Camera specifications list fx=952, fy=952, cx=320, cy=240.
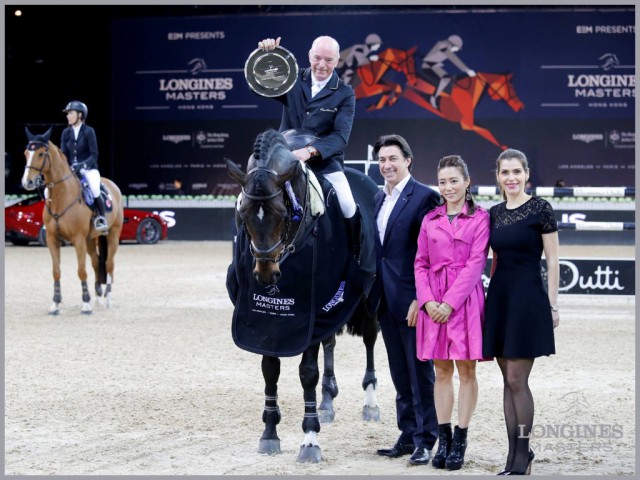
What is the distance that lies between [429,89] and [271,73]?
19209mm

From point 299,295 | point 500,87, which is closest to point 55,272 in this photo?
point 299,295

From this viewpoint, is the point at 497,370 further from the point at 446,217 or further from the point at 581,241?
the point at 581,241

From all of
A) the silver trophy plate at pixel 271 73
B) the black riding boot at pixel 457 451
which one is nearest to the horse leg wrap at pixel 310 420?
the black riding boot at pixel 457 451

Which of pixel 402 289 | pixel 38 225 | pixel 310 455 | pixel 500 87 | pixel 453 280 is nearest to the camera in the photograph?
pixel 453 280

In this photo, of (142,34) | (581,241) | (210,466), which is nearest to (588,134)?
(581,241)

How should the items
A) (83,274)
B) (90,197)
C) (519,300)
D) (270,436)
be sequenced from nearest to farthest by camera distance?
(519,300), (270,436), (83,274), (90,197)

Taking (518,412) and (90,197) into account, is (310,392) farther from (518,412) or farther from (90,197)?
(90,197)

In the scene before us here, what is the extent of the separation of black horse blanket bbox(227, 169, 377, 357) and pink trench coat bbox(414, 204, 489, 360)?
0.66 meters

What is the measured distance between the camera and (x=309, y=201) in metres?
5.70

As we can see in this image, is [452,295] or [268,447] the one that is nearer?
[452,295]

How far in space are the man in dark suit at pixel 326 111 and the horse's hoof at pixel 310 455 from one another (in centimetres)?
136

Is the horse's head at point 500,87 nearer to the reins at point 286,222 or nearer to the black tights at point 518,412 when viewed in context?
the reins at point 286,222

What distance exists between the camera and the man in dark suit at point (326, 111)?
6203mm

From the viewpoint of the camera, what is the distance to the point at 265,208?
5180 millimetres
